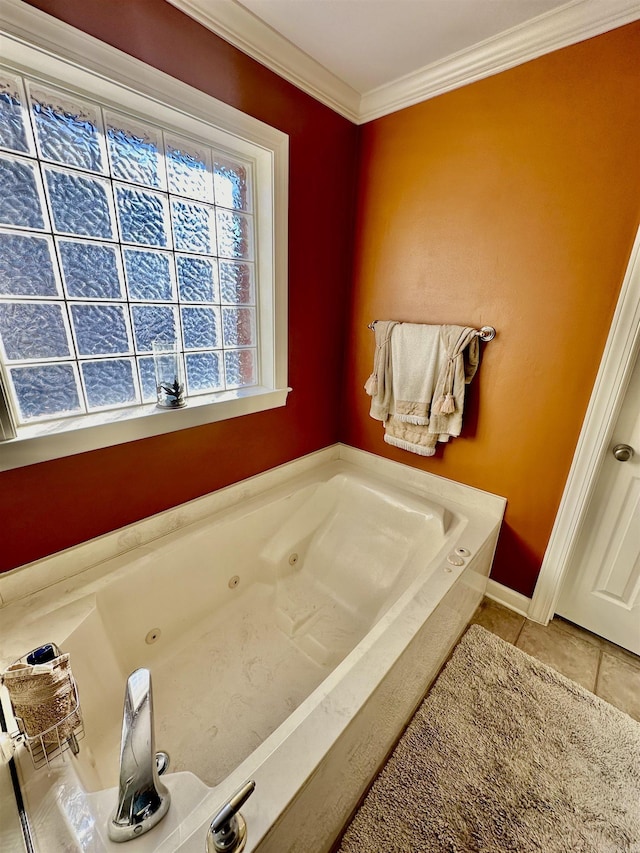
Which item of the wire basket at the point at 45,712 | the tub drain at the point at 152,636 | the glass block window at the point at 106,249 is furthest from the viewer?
the tub drain at the point at 152,636

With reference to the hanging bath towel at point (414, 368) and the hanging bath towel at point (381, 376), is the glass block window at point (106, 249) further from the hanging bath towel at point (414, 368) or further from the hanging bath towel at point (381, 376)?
the hanging bath towel at point (414, 368)

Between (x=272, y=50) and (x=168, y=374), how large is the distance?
1.30 meters

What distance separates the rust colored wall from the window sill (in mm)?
43

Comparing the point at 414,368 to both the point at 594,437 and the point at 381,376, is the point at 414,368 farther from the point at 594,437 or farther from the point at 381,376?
the point at 594,437

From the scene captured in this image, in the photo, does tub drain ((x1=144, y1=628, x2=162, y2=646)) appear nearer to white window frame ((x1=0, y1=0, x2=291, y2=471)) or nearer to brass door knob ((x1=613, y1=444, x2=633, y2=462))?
white window frame ((x1=0, y1=0, x2=291, y2=471))

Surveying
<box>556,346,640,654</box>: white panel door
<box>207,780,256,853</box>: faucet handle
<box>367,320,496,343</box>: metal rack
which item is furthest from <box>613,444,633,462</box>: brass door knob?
<box>207,780,256,853</box>: faucet handle

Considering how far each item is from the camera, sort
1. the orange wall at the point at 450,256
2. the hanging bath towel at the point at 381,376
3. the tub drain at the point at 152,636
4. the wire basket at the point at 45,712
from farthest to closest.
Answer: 1. the hanging bath towel at the point at 381,376
2. the tub drain at the point at 152,636
3. the orange wall at the point at 450,256
4. the wire basket at the point at 45,712

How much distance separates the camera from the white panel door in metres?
1.43

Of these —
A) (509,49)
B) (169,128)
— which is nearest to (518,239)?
(509,49)

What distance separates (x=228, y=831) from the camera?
2.14ft

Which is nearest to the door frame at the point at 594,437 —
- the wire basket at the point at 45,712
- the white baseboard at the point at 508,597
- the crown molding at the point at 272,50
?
the white baseboard at the point at 508,597

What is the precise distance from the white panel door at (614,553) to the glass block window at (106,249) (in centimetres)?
176

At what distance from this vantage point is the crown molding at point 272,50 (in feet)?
3.78

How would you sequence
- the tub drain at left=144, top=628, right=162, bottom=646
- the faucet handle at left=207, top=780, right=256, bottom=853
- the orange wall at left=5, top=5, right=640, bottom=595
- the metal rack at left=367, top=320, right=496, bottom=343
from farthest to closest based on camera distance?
the metal rack at left=367, top=320, right=496, bottom=343
the tub drain at left=144, top=628, right=162, bottom=646
the orange wall at left=5, top=5, right=640, bottom=595
the faucet handle at left=207, top=780, right=256, bottom=853
